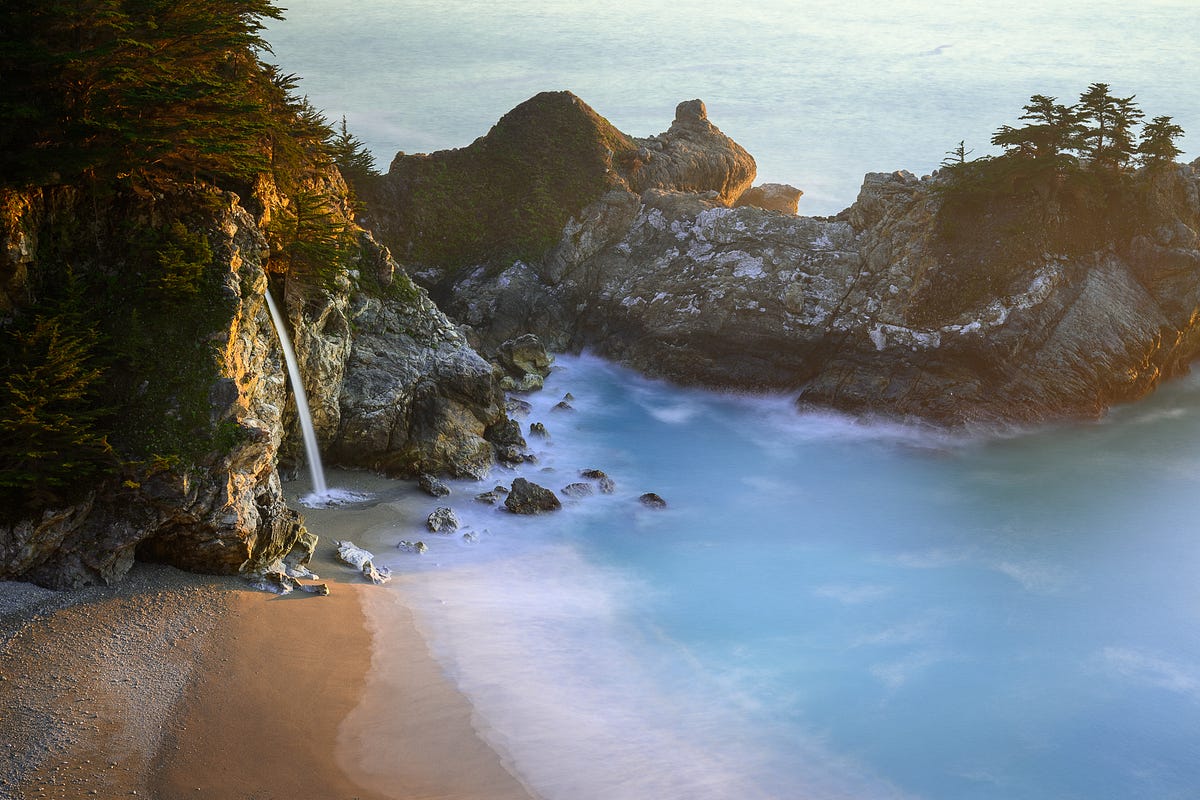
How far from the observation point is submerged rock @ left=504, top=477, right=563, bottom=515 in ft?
63.1

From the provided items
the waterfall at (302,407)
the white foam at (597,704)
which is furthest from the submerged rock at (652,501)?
the waterfall at (302,407)

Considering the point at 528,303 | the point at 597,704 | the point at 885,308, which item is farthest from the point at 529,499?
the point at 528,303

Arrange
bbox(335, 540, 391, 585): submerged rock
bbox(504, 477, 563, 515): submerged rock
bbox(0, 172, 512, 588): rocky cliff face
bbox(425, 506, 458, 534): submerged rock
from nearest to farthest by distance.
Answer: bbox(0, 172, 512, 588): rocky cliff face < bbox(335, 540, 391, 585): submerged rock < bbox(425, 506, 458, 534): submerged rock < bbox(504, 477, 563, 515): submerged rock

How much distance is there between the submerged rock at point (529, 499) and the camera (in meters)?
19.2

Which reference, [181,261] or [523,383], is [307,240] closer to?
[181,261]

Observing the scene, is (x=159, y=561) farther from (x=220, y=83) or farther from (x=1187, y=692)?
(x=1187, y=692)

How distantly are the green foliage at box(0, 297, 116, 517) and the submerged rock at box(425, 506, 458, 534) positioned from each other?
592 centimetres

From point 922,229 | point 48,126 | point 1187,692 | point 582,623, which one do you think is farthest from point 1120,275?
point 48,126

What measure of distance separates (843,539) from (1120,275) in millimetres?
12718

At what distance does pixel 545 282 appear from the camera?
31469mm

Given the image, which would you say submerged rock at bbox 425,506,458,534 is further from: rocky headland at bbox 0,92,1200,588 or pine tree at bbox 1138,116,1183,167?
pine tree at bbox 1138,116,1183,167

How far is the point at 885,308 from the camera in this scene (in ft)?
85.6

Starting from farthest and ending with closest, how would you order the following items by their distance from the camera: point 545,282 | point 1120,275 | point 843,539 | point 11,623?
1. point 545,282
2. point 1120,275
3. point 843,539
4. point 11,623

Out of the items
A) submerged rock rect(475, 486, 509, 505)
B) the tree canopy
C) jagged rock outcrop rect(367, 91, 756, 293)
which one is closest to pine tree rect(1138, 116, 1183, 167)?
the tree canopy
